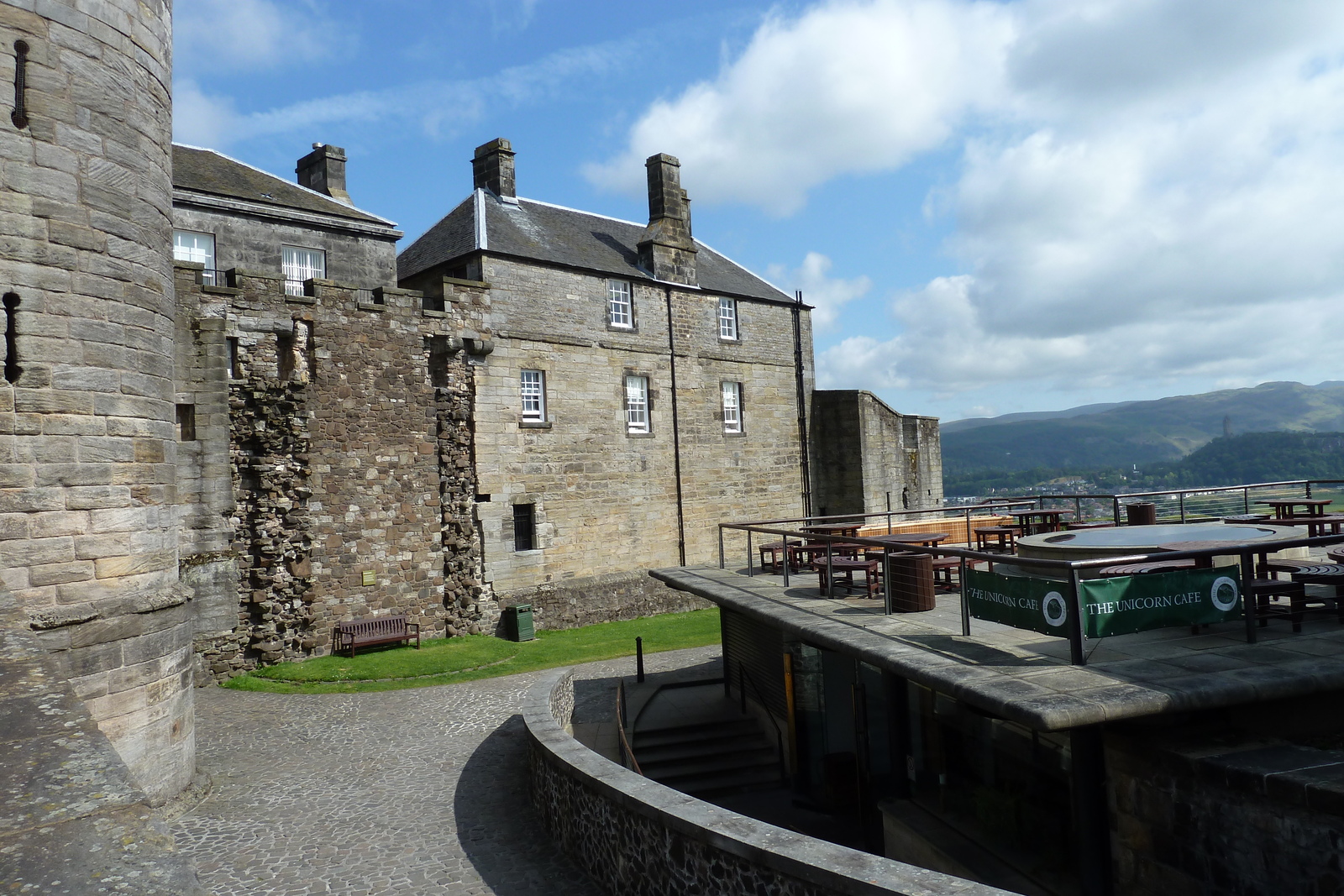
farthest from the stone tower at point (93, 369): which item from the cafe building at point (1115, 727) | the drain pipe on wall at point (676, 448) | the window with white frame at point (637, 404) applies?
the drain pipe on wall at point (676, 448)

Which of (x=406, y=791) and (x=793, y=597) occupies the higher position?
(x=793, y=597)

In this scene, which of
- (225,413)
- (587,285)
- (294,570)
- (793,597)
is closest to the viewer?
(793,597)

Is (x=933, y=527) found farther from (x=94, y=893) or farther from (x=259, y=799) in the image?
(x=94, y=893)

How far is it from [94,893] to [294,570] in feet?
55.1

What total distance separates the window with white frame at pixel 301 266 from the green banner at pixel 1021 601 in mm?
18463

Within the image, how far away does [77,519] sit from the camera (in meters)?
8.96

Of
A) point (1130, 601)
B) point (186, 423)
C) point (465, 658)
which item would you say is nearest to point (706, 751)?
point (465, 658)

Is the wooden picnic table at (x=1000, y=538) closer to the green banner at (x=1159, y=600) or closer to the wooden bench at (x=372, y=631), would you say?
the green banner at (x=1159, y=600)

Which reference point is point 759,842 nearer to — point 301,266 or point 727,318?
point 301,266

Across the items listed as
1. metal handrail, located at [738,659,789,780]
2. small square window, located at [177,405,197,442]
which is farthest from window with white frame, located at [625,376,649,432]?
small square window, located at [177,405,197,442]

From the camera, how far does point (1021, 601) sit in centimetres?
734

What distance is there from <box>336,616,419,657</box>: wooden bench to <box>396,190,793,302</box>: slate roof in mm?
9775

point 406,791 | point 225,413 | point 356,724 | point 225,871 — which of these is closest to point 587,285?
point 225,413

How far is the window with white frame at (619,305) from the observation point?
26.2m
